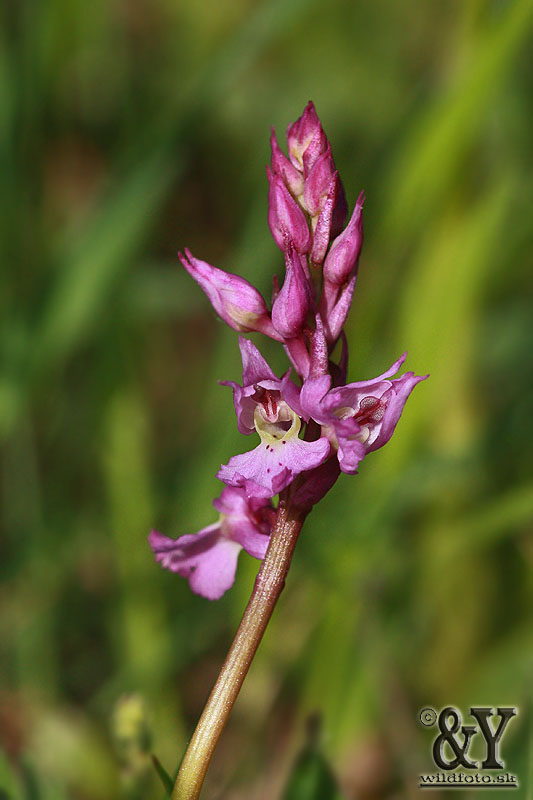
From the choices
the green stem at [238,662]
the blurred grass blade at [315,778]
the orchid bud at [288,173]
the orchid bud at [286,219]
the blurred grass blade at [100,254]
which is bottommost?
the blurred grass blade at [315,778]

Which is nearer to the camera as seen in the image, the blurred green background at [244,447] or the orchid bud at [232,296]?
the orchid bud at [232,296]

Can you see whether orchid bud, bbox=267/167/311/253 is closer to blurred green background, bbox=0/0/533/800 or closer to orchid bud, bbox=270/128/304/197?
orchid bud, bbox=270/128/304/197

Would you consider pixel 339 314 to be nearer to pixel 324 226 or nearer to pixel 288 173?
pixel 324 226

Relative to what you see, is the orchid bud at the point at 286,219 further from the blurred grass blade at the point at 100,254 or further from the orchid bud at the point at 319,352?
the blurred grass blade at the point at 100,254

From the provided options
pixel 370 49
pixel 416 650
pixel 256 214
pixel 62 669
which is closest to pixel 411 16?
pixel 370 49

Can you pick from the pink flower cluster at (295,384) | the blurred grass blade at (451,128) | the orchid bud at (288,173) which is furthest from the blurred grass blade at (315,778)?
the blurred grass blade at (451,128)

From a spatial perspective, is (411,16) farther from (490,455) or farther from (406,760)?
(406,760)
